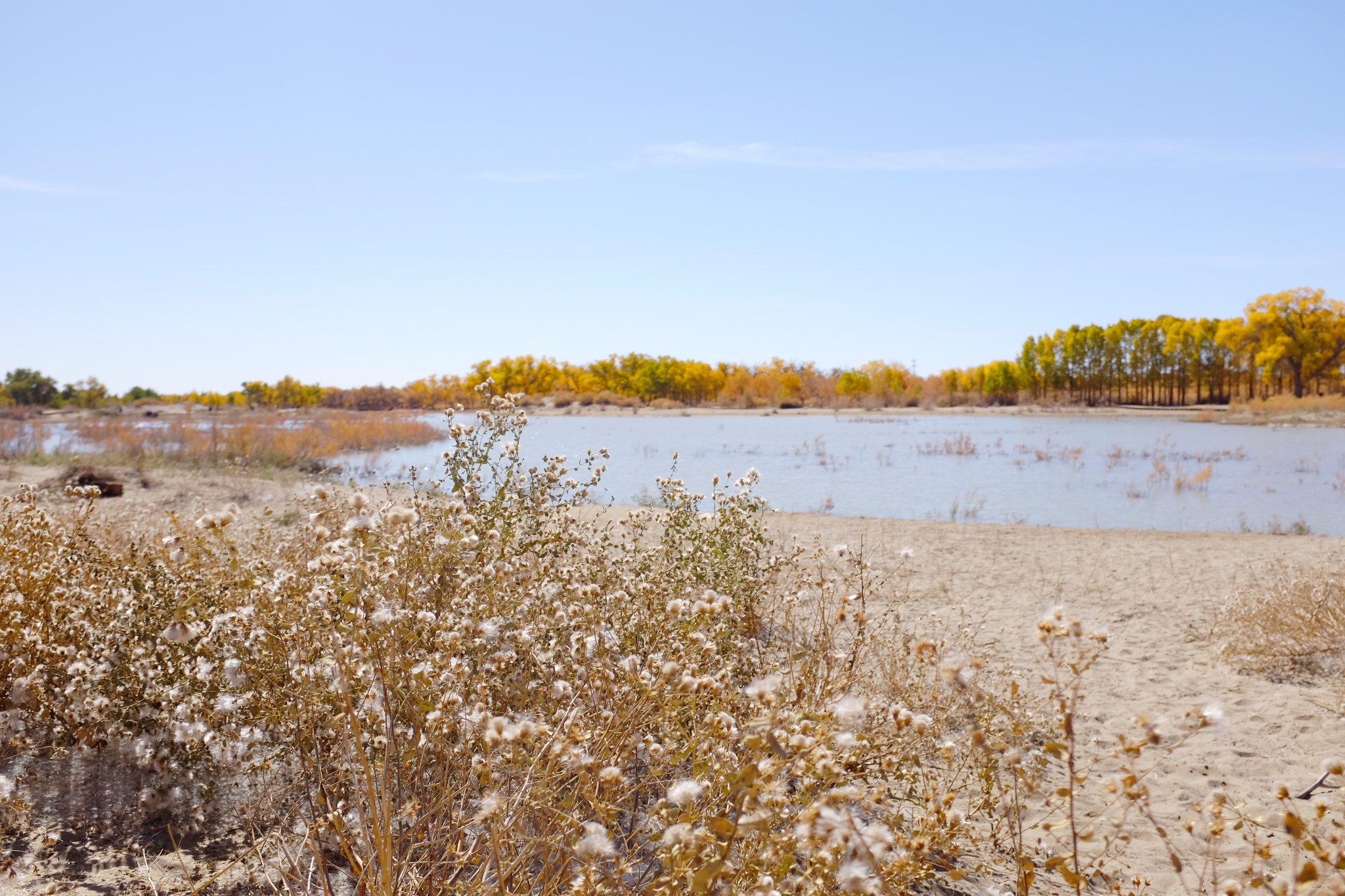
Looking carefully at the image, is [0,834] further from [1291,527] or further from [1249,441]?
[1249,441]

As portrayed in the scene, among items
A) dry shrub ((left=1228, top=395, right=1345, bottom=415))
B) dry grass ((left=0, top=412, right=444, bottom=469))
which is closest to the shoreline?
dry shrub ((left=1228, top=395, right=1345, bottom=415))

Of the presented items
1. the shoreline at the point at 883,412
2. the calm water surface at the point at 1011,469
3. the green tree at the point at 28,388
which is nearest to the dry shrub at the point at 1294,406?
the shoreline at the point at 883,412

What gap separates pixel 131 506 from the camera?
9.32 metres

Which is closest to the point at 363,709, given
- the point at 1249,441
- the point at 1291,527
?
the point at 1291,527

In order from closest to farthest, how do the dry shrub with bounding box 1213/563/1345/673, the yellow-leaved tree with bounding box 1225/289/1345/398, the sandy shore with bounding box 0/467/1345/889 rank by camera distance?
1. the sandy shore with bounding box 0/467/1345/889
2. the dry shrub with bounding box 1213/563/1345/673
3. the yellow-leaved tree with bounding box 1225/289/1345/398

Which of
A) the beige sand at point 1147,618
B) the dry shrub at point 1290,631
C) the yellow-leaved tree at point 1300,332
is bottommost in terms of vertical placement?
the beige sand at point 1147,618

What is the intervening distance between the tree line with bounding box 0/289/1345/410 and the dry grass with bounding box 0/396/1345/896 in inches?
2057

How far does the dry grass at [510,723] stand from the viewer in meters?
1.85

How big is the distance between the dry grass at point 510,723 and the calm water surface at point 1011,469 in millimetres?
2325

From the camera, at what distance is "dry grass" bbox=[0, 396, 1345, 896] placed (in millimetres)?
1852

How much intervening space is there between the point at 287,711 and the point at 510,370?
3141 inches

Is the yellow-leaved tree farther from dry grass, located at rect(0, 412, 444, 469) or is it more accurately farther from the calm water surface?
dry grass, located at rect(0, 412, 444, 469)

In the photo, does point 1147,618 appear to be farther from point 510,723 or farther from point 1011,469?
point 1011,469

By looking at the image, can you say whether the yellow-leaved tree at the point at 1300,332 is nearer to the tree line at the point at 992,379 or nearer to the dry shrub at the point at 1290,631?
the tree line at the point at 992,379
